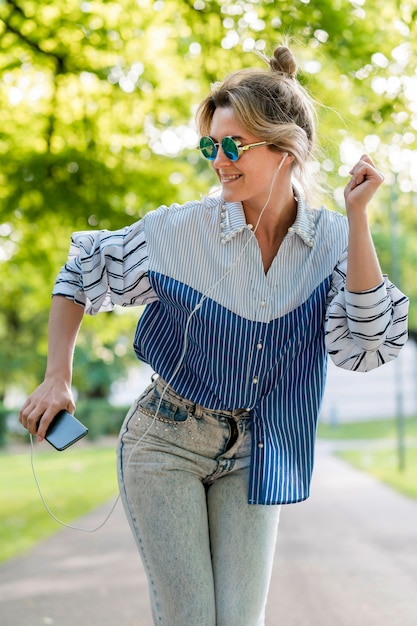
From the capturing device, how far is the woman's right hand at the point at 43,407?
9.18 ft

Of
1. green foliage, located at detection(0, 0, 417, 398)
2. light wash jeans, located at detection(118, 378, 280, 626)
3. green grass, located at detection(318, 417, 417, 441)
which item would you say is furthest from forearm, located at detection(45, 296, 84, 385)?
green grass, located at detection(318, 417, 417, 441)

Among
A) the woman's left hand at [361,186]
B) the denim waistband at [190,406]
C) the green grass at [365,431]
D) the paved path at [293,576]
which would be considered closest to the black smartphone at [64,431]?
the denim waistband at [190,406]

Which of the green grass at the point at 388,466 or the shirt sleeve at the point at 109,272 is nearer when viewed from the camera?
the shirt sleeve at the point at 109,272

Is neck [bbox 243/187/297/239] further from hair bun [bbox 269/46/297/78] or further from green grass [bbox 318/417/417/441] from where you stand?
green grass [bbox 318/417/417/441]

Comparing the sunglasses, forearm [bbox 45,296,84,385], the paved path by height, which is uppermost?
the sunglasses

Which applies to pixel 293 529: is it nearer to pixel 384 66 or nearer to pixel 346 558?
pixel 346 558

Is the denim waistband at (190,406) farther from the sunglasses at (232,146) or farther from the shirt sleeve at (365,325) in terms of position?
the sunglasses at (232,146)

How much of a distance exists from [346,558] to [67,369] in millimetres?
6094

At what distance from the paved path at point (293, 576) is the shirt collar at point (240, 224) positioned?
3731 millimetres

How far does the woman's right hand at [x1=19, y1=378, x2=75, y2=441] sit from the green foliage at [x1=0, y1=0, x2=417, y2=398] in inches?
251

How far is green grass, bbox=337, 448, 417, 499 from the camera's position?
50.3 feet

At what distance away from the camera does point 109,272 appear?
2.98 metres

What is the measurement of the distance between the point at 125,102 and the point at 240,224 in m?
9.73

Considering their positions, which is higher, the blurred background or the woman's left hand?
the woman's left hand
